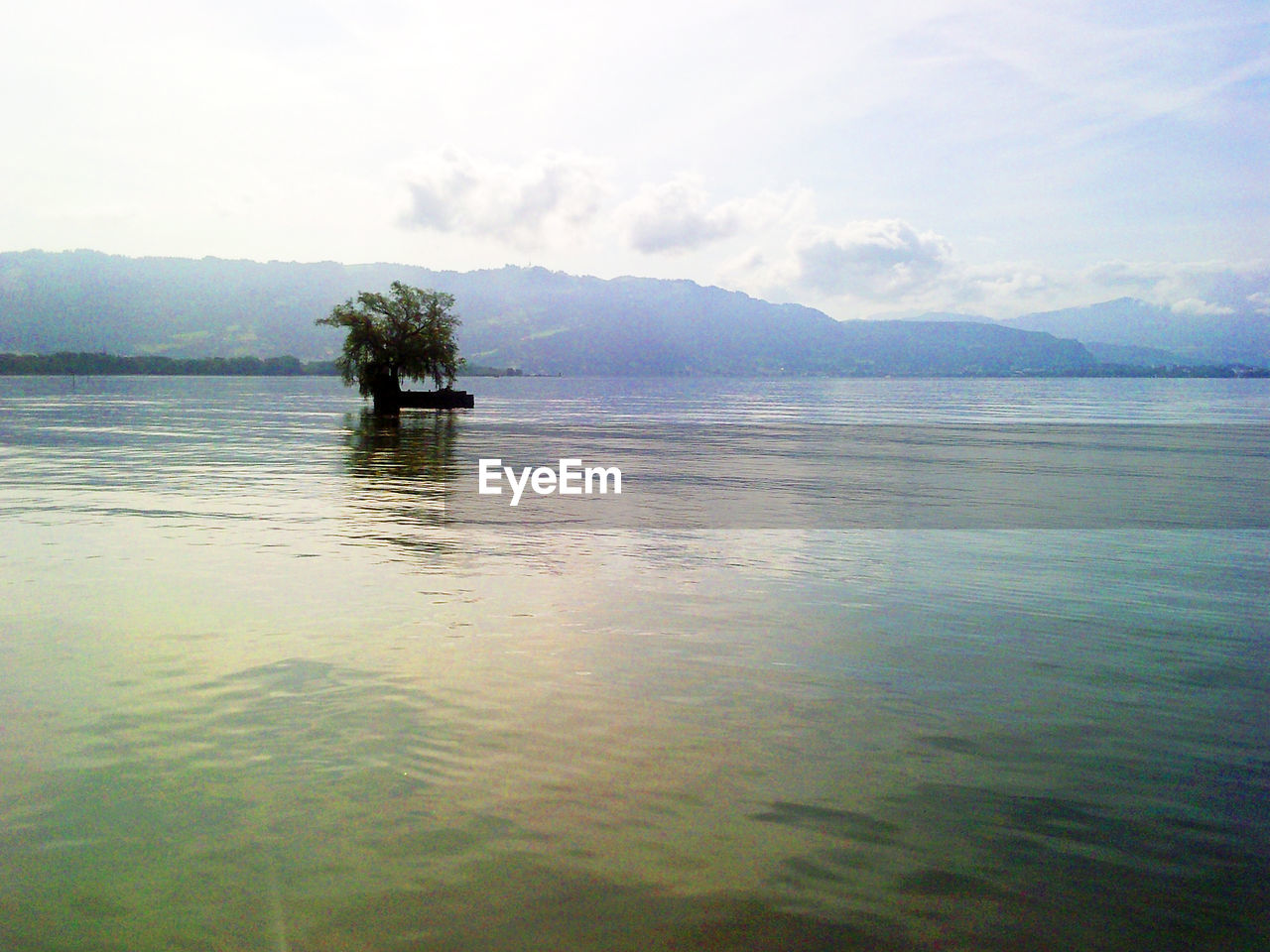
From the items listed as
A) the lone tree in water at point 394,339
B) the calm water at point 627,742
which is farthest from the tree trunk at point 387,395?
the calm water at point 627,742

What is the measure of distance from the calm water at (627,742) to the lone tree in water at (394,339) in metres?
87.2

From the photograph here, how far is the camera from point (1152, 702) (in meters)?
13.5

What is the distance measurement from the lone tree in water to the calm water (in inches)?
3433

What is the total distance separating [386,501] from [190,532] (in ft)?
28.5

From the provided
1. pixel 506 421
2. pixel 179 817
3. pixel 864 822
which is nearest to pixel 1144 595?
pixel 864 822

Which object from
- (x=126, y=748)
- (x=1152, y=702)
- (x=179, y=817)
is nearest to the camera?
(x=179, y=817)

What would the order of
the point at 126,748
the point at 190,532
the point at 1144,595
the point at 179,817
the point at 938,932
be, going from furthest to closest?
the point at 190,532, the point at 1144,595, the point at 126,748, the point at 179,817, the point at 938,932

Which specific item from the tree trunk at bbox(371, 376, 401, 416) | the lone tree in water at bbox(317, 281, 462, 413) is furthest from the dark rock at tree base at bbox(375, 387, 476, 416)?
the lone tree in water at bbox(317, 281, 462, 413)

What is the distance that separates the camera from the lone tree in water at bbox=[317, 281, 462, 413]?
11294 centimetres

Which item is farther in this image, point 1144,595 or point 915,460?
point 915,460

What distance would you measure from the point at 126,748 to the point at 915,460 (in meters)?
55.0

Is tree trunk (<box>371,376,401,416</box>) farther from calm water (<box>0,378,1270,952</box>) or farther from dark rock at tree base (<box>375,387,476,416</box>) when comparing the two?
calm water (<box>0,378,1270,952</box>)

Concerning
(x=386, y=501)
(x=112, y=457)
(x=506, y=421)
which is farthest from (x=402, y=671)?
(x=506, y=421)

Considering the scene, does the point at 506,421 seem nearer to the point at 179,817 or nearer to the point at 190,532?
the point at 190,532
